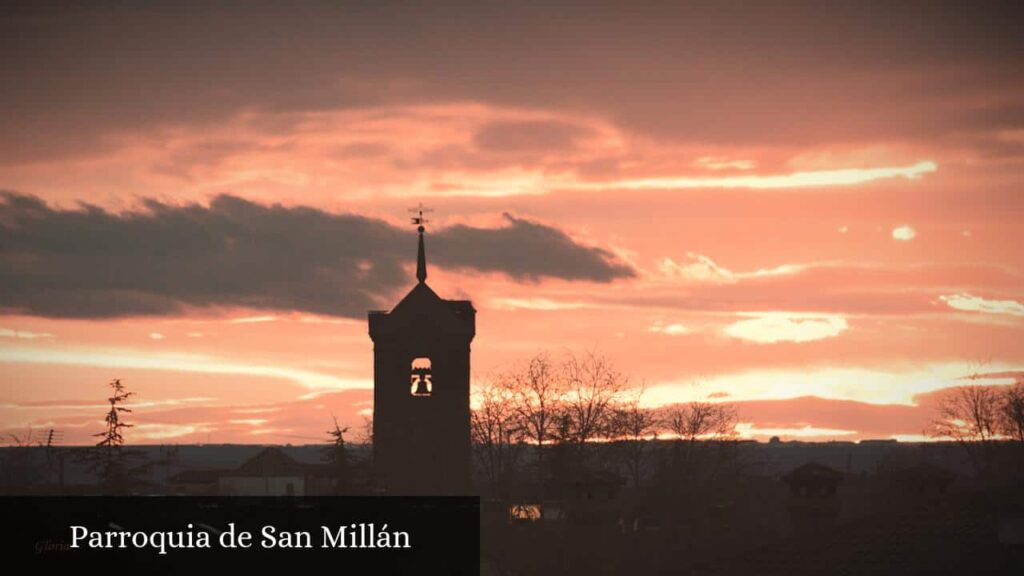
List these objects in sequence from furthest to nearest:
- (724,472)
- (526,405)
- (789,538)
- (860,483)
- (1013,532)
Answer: (860,483) < (724,472) < (526,405) < (789,538) < (1013,532)

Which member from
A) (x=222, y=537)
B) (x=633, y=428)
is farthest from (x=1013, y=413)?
(x=222, y=537)

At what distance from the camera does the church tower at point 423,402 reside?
78000mm

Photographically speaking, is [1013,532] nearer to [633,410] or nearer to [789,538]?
[789,538]

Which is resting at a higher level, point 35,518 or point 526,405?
point 526,405

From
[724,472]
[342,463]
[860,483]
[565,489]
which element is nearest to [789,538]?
[565,489]

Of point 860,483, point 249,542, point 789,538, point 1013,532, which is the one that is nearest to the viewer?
point 249,542

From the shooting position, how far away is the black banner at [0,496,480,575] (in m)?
46.2

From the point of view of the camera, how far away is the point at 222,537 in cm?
4747

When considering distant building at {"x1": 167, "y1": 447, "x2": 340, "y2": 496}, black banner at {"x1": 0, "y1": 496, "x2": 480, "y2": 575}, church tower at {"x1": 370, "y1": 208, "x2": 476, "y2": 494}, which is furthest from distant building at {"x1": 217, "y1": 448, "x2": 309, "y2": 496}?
black banner at {"x1": 0, "y1": 496, "x2": 480, "y2": 575}

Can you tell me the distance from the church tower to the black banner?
78.9ft

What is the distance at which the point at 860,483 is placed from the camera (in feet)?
419

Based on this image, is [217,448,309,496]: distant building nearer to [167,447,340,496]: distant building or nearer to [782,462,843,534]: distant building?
[167,447,340,496]: distant building

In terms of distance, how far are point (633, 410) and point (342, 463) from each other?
2440 cm

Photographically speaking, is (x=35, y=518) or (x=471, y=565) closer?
(x=35, y=518)
